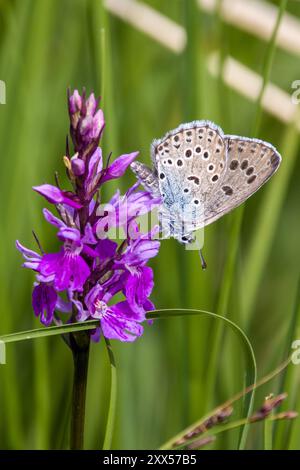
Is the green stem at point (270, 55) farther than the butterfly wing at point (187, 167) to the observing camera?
Yes

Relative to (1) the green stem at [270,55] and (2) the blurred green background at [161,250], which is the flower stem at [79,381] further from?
(1) the green stem at [270,55]

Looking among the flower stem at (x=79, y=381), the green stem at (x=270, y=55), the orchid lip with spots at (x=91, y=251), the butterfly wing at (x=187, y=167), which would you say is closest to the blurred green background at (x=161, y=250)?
the green stem at (x=270, y=55)

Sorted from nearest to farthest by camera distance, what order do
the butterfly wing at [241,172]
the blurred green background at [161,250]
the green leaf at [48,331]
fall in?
the green leaf at [48,331] → the butterfly wing at [241,172] → the blurred green background at [161,250]

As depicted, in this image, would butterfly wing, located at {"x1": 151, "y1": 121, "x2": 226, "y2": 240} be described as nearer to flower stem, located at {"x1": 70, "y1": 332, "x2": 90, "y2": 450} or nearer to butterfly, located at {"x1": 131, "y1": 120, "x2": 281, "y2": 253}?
butterfly, located at {"x1": 131, "y1": 120, "x2": 281, "y2": 253}

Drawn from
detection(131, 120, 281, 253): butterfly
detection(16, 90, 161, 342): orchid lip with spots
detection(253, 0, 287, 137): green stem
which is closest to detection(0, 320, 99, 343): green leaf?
detection(16, 90, 161, 342): orchid lip with spots
